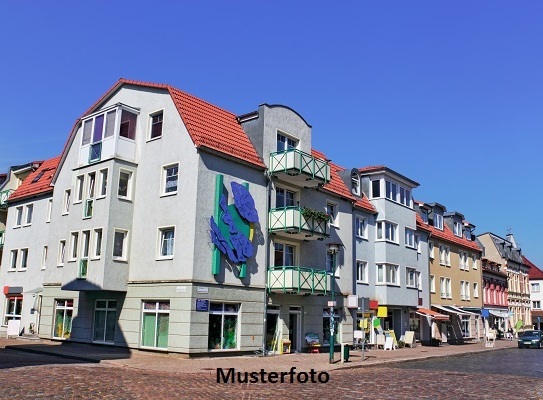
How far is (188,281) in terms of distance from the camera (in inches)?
886

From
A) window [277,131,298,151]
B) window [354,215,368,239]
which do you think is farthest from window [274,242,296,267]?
window [354,215,368,239]

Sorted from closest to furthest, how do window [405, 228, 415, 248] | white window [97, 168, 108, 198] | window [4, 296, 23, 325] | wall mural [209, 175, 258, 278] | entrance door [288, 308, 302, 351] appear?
wall mural [209, 175, 258, 278] < white window [97, 168, 108, 198] < entrance door [288, 308, 302, 351] < window [4, 296, 23, 325] < window [405, 228, 415, 248]

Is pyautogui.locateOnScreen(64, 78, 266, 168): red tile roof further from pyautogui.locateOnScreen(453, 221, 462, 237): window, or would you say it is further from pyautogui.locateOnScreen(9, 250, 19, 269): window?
pyautogui.locateOnScreen(453, 221, 462, 237): window

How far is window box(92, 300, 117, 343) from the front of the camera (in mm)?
25516

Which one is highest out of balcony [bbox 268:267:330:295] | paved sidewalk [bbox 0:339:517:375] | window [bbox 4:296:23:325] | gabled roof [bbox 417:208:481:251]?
gabled roof [bbox 417:208:481:251]

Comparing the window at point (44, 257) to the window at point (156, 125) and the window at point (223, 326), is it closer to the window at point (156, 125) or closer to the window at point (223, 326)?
the window at point (156, 125)

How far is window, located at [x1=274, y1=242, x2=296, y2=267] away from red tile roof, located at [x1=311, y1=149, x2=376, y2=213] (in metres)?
4.37

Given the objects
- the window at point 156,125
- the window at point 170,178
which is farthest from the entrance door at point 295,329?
the window at point 156,125

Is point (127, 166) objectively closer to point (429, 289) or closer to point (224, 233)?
point (224, 233)

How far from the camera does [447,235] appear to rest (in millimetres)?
47719

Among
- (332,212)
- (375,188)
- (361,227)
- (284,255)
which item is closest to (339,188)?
(332,212)

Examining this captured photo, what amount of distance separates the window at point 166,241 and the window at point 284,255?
5.80 meters

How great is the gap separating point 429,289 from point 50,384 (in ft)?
111

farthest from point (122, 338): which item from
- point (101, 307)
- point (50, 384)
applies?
point (50, 384)
